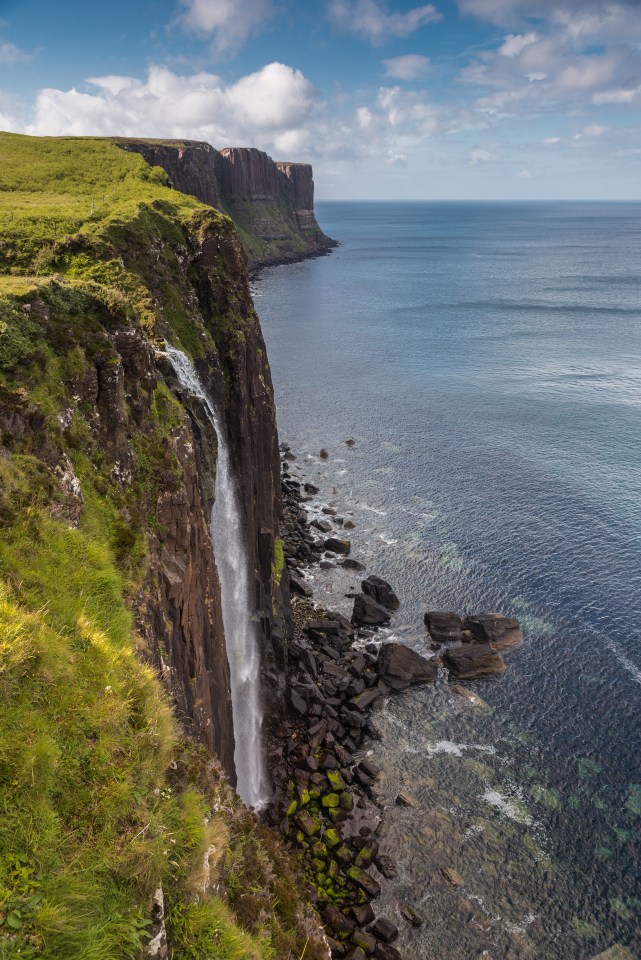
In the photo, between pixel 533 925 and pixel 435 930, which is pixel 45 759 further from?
pixel 533 925

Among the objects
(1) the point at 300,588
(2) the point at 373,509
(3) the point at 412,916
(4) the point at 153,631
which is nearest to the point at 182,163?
(2) the point at 373,509

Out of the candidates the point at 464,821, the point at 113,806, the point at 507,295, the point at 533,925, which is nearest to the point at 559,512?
the point at 464,821

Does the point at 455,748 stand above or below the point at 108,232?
below

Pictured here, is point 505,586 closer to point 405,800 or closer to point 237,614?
point 405,800

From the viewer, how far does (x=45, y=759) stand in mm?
9531

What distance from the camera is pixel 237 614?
106ft

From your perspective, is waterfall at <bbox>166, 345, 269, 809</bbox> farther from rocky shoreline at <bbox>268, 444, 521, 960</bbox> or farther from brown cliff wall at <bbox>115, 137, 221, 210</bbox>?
brown cliff wall at <bbox>115, 137, 221, 210</bbox>

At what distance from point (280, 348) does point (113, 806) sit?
106 meters

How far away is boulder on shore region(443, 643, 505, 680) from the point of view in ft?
134

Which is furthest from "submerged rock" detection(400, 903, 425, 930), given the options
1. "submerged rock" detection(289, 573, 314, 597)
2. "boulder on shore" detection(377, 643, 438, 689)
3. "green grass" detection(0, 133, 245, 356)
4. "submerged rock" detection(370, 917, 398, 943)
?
"green grass" detection(0, 133, 245, 356)

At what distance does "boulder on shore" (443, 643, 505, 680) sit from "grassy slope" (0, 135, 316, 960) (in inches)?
860

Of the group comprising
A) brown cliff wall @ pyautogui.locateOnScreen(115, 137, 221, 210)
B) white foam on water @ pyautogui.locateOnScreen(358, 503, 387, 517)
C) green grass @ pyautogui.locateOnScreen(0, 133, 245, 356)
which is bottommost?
white foam on water @ pyautogui.locateOnScreen(358, 503, 387, 517)

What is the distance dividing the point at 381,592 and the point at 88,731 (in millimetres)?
38906

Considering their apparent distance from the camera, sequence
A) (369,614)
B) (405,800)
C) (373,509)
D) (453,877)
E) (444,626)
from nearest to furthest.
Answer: (453,877) < (405,800) < (444,626) < (369,614) < (373,509)
